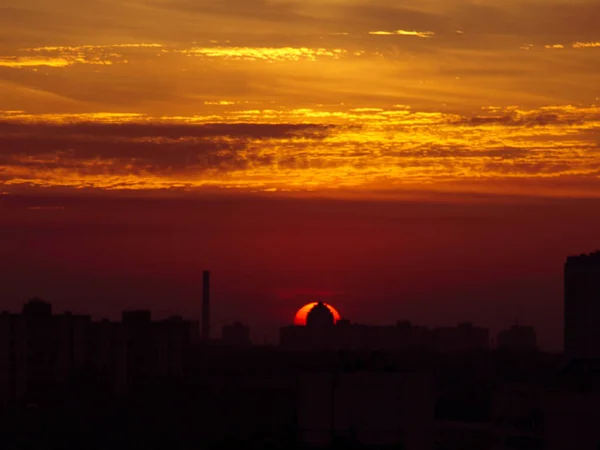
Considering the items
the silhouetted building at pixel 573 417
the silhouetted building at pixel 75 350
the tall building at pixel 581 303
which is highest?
the tall building at pixel 581 303

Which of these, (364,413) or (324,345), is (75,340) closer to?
(364,413)

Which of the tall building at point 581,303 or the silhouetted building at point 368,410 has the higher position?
the tall building at point 581,303

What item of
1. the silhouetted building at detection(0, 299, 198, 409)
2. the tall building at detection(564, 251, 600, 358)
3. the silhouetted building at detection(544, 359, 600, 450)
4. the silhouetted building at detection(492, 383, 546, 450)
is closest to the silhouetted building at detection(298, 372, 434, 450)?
the silhouetted building at detection(544, 359, 600, 450)

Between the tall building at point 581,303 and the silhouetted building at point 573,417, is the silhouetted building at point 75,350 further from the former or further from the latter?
the silhouetted building at point 573,417

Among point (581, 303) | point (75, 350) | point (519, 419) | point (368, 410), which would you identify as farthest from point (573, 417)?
point (581, 303)

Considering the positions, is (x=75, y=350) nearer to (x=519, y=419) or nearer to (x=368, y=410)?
(x=519, y=419)

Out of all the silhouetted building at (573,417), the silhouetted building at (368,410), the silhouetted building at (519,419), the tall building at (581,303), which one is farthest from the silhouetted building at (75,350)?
the silhouetted building at (368,410)

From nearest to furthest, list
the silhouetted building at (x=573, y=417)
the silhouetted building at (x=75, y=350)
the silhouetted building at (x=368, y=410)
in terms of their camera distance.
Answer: the silhouetted building at (x=368, y=410) → the silhouetted building at (x=573, y=417) → the silhouetted building at (x=75, y=350)

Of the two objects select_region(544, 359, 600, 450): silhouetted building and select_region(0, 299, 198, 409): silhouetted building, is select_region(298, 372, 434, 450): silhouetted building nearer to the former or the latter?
select_region(544, 359, 600, 450): silhouetted building

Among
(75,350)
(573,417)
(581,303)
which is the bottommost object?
(573,417)

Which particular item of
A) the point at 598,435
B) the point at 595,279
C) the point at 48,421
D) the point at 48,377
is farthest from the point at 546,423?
the point at 595,279
